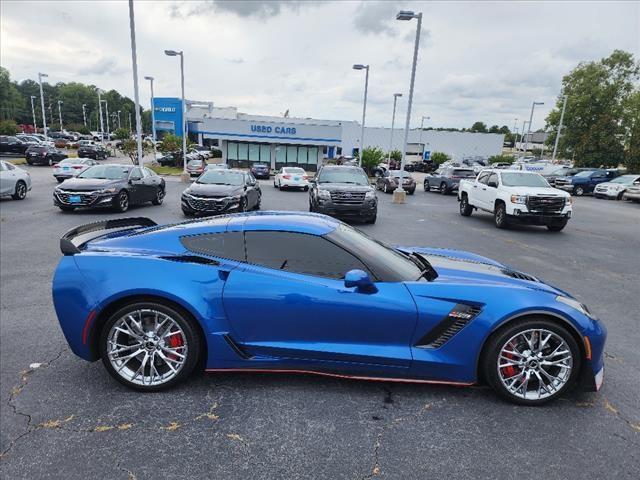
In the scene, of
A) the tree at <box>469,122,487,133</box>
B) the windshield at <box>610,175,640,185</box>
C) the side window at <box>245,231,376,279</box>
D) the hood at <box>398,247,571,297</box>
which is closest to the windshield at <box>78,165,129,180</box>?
the side window at <box>245,231,376,279</box>

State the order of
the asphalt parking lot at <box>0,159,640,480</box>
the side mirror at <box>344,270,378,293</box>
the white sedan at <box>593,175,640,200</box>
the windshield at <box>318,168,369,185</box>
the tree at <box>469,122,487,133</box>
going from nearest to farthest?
the asphalt parking lot at <box>0,159,640,480</box> < the side mirror at <box>344,270,378,293</box> < the windshield at <box>318,168,369,185</box> < the white sedan at <box>593,175,640,200</box> < the tree at <box>469,122,487,133</box>

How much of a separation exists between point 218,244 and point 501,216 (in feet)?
35.9

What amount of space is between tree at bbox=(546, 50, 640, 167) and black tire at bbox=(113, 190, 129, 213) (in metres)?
42.1

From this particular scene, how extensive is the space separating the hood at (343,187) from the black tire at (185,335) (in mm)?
9519

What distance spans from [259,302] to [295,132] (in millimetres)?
45698

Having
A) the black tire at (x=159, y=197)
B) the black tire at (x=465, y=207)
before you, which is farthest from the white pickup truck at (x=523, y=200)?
the black tire at (x=159, y=197)

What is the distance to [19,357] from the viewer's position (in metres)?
3.91

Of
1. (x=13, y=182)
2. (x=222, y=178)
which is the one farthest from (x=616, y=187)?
(x=13, y=182)

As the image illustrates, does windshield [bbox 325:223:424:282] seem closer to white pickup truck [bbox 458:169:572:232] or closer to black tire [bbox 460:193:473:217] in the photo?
white pickup truck [bbox 458:169:572:232]

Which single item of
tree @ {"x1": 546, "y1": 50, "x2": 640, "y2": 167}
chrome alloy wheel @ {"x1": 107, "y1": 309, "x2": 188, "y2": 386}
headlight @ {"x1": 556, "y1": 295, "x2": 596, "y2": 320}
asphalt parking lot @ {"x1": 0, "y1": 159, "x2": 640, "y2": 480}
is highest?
tree @ {"x1": 546, "y1": 50, "x2": 640, "y2": 167}

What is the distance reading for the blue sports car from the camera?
313 cm

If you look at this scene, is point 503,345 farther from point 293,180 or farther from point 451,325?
point 293,180

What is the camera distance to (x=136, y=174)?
1391 centimetres

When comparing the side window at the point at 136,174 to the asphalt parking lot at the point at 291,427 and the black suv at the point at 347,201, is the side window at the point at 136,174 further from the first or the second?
the asphalt parking lot at the point at 291,427
